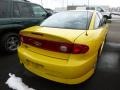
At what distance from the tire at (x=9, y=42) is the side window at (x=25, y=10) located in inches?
30.5

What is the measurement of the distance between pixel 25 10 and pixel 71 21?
2.52 meters

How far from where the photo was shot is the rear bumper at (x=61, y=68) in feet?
9.50

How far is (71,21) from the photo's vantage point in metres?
3.98

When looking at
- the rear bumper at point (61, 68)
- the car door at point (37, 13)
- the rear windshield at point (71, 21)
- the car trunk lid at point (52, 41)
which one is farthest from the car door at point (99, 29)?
the car door at point (37, 13)

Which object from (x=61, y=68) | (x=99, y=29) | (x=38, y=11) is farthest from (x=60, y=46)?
(x=38, y=11)

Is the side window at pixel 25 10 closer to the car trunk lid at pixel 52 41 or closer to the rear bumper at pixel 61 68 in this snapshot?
the car trunk lid at pixel 52 41

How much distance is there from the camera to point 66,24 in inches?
153

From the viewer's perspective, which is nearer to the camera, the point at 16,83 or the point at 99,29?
the point at 16,83

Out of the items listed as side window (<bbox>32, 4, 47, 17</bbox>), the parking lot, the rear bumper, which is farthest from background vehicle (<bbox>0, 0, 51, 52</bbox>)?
the rear bumper

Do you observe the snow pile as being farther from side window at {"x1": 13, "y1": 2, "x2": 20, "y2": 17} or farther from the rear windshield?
side window at {"x1": 13, "y1": 2, "x2": 20, "y2": 17}

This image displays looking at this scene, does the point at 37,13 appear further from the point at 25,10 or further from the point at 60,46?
the point at 60,46

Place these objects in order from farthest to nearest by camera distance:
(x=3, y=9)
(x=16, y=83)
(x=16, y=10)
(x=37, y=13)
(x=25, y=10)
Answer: (x=37, y=13) → (x=25, y=10) → (x=16, y=10) → (x=3, y=9) → (x=16, y=83)

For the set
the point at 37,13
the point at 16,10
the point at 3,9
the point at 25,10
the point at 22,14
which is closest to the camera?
the point at 3,9

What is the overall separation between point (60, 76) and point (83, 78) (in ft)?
1.39
